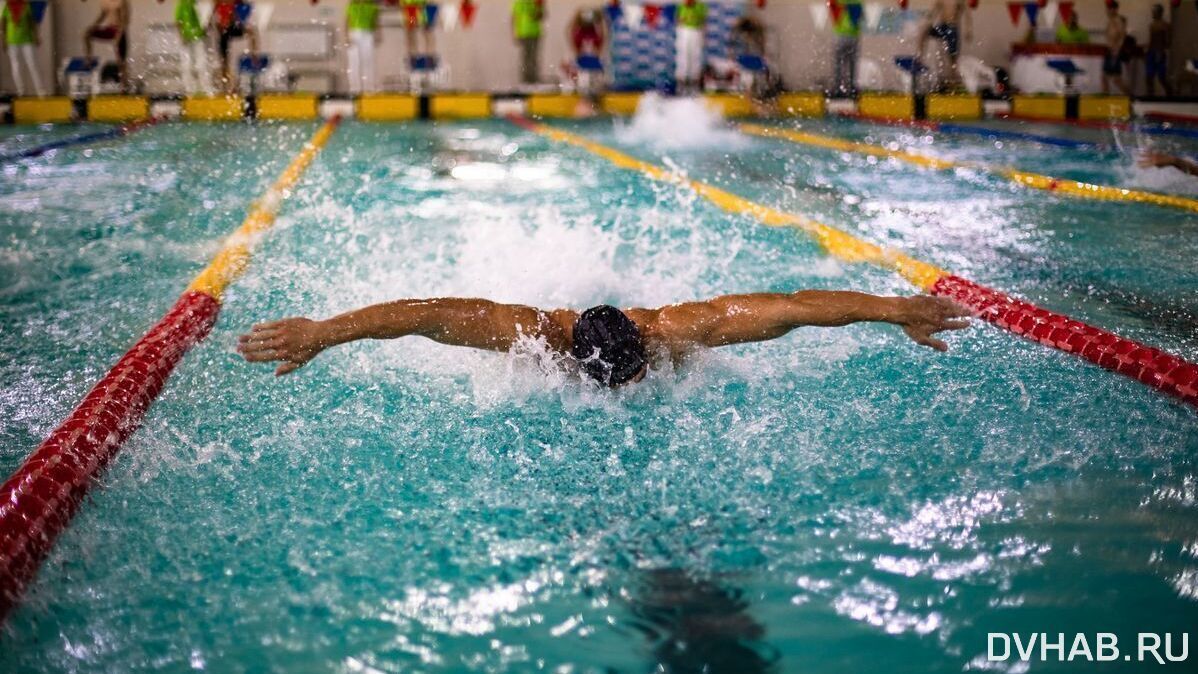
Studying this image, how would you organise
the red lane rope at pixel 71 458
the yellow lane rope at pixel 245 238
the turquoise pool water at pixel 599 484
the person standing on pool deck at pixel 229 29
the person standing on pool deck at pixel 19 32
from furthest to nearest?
the person standing on pool deck at pixel 229 29 → the person standing on pool deck at pixel 19 32 → the yellow lane rope at pixel 245 238 → the red lane rope at pixel 71 458 → the turquoise pool water at pixel 599 484

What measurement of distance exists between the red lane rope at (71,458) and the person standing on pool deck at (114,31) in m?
11.2

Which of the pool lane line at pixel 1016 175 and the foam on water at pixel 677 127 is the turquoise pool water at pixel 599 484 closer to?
the pool lane line at pixel 1016 175

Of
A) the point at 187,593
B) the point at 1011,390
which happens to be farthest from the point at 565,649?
the point at 1011,390

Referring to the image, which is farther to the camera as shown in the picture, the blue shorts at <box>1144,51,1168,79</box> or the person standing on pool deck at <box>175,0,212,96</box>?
the blue shorts at <box>1144,51,1168,79</box>

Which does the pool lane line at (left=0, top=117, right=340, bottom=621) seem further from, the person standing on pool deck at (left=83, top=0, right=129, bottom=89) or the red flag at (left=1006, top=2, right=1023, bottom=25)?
the red flag at (left=1006, top=2, right=1023, bottom=25)

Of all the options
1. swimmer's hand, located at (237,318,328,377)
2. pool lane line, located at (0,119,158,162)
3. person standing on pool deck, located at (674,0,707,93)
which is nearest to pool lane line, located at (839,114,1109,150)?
person standing on pool deck, located at (674,0,707,93)

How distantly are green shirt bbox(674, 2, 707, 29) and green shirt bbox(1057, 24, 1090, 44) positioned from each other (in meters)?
5.39

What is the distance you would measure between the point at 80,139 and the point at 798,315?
9.46 meters

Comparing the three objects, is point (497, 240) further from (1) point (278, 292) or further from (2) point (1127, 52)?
(2) point (1127, 52)

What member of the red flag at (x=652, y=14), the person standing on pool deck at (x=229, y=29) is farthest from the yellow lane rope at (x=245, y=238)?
the red flag at (x=652, y=14)

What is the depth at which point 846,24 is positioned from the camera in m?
14.5

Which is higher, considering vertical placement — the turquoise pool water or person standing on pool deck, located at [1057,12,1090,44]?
person standing on pool deck, located at [1057,12,1090,44]

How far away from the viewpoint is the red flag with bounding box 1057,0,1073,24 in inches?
585

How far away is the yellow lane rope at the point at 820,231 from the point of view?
4527 mm
